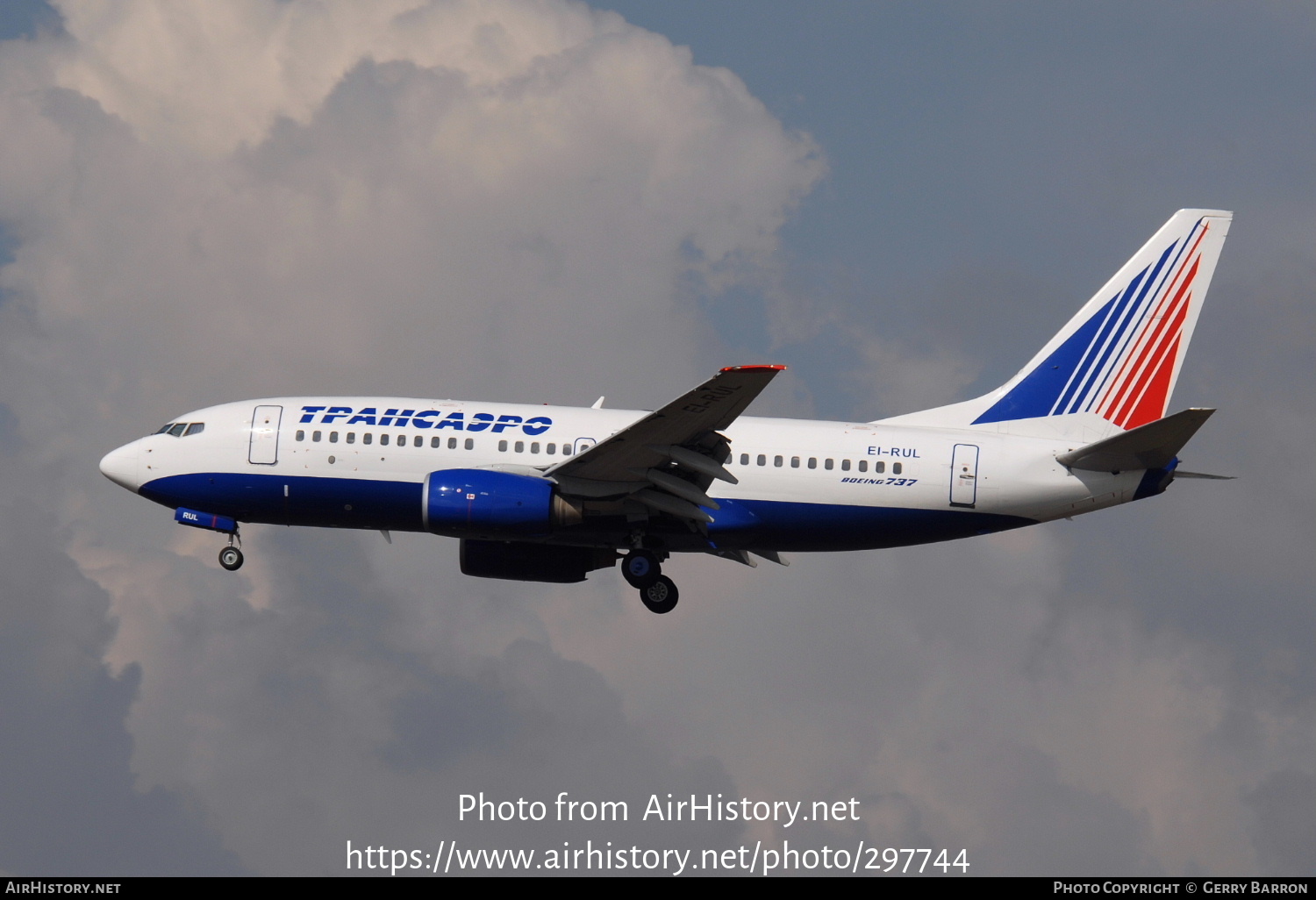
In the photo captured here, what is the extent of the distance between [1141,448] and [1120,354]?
18.5ft

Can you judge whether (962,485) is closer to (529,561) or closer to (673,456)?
(673,456)

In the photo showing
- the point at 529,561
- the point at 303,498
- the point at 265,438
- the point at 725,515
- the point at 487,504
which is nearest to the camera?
the point at 487,504

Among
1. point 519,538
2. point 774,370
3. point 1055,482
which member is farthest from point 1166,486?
point 519,538

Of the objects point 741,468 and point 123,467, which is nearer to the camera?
point 741,468

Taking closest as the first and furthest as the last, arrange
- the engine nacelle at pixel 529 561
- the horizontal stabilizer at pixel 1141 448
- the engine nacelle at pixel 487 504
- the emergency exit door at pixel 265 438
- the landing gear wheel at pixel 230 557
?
1. the horizontal stabilizer at pixel 1141 448
2. the engine nacelle at pixel 487 504
3. the emergency exit door at pixel 265 438
4. the landing gear wheel at pixel 230 557
5. the engine nacelle at pixel 529 561

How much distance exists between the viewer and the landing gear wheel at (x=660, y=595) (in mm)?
41281

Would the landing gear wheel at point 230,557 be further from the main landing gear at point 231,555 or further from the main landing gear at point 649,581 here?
the main landing gear at point 649,581

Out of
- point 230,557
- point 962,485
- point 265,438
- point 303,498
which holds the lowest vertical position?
point 230,557

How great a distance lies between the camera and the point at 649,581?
41156 mm

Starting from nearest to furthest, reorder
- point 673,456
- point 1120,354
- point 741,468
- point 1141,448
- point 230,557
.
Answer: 1. point 673,456
2. point 1141,448
3. point 741,468
4. point 230,557
5. point 1120,354

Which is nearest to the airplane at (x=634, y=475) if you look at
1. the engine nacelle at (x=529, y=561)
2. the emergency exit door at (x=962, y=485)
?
the emergency exit door at (x=962, y=485)

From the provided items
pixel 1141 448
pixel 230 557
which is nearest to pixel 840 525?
pixel 1141 448

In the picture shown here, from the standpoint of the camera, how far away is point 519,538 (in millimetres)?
39531

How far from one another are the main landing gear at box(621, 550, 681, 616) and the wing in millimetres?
→ 1653
